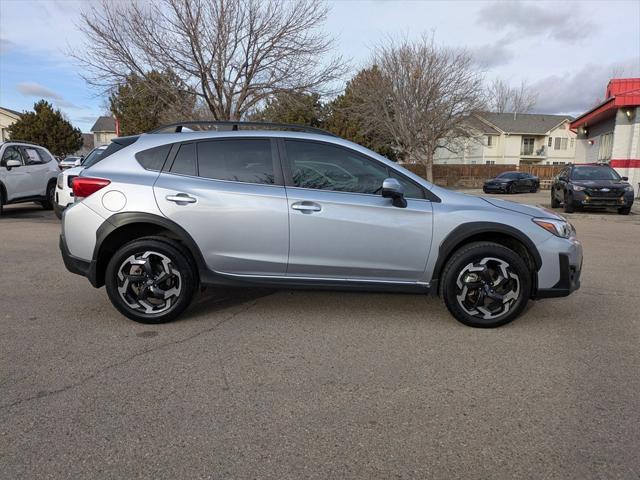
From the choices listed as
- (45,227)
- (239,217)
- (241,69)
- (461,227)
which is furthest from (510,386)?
(241,69)

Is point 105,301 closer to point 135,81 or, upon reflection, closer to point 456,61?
point 135,81

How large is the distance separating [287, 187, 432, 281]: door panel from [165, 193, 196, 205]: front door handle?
86 cm

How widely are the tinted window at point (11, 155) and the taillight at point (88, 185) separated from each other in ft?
29.3

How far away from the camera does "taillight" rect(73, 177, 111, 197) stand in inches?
166

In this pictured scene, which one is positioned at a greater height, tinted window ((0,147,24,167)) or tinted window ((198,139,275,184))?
tinted window ((0,147,24,167))

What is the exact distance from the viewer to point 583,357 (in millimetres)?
3725

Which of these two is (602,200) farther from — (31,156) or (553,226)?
(31,156)

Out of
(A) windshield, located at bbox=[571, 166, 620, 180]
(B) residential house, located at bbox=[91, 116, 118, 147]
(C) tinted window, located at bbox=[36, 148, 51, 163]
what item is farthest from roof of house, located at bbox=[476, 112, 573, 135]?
(B) residential house, located at bbox=[91, 116, 118, 147]

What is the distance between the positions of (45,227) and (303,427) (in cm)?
984

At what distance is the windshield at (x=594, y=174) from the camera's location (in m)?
15.0

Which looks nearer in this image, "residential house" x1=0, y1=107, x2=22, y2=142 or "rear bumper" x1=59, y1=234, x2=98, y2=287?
"rear bumper" x1=59, y1=234, x2=98, y2=287

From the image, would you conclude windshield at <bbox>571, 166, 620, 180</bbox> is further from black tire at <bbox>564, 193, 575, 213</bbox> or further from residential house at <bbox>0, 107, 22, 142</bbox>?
residential house at <bbox>0, 107, 22, 142</bbox>

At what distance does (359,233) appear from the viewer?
163 inches

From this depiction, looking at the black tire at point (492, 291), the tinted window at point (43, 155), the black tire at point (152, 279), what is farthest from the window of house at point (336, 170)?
the tinted window at point (43, 155)
